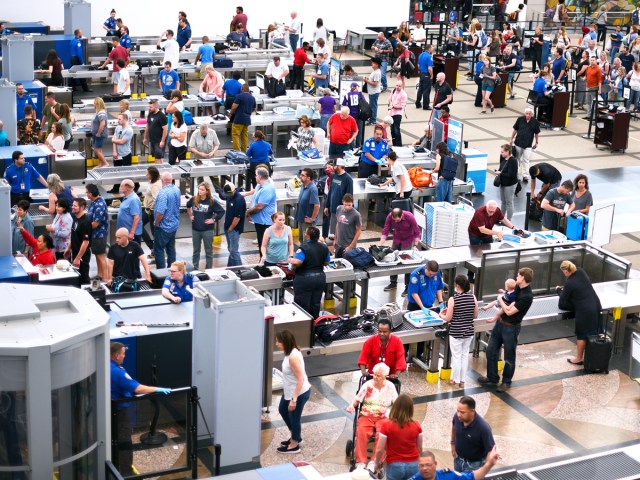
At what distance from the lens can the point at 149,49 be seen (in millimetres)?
29766

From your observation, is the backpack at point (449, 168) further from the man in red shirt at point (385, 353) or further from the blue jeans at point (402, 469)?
the blue jeans at point (402, 469)

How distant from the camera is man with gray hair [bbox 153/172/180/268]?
15016 mm

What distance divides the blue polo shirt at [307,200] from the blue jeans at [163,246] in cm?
195

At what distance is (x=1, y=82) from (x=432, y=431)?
10.4 metres

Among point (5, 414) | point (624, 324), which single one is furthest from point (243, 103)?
point (5, 414)

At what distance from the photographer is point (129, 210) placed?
14898mm

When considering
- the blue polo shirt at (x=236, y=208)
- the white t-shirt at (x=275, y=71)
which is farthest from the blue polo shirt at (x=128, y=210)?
the white t-shirt at (x=275, y=71)

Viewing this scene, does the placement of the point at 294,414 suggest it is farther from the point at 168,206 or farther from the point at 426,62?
the point at 426,62

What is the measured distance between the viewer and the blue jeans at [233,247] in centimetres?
1557

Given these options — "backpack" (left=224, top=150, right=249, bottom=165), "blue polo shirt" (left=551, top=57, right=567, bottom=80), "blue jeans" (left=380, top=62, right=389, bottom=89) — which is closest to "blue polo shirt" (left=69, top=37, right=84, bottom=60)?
"blue jeans" (left=380, top=62, right=389, bottom=89)

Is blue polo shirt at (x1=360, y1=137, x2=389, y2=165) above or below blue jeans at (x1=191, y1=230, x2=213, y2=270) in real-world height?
above

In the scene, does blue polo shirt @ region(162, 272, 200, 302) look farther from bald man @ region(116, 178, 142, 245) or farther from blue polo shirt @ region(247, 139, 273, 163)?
blue polo shirt @ region(247, 139, 273, 163)

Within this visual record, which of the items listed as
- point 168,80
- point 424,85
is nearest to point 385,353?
point 168,80

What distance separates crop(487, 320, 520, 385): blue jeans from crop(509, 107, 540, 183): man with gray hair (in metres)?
7.70
